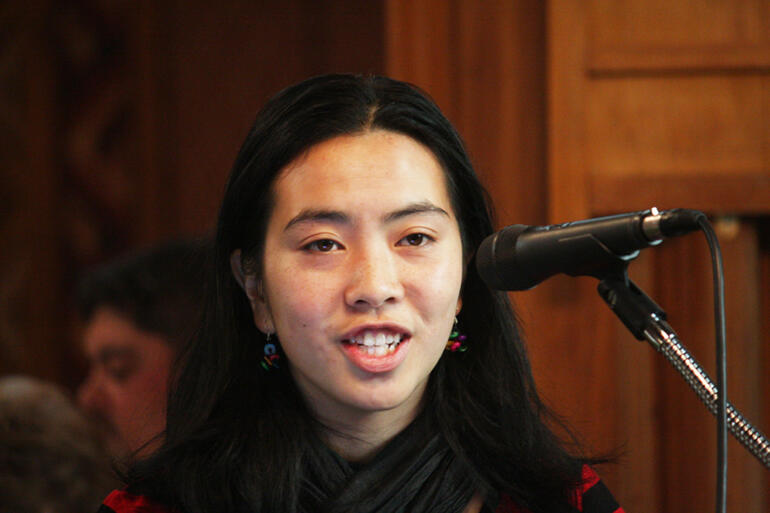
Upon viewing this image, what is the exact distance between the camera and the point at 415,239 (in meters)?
1.38

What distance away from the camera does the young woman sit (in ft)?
4.39

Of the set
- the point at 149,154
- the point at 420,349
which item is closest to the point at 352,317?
the point at 420,349

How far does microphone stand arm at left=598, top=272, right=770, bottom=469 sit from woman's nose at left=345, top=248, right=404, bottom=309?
1.00 feet

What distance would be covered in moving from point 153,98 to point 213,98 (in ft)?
0.65

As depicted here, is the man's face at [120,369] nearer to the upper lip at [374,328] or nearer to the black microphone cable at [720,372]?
the upper lip at [374,328]

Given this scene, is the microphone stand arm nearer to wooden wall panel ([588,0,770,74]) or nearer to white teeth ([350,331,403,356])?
white teeth ([350,331,403,356])

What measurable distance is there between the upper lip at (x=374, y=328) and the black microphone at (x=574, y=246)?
0.21 meters

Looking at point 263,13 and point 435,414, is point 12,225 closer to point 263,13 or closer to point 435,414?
point 263,13

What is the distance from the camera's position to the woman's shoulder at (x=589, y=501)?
1501 millimetres

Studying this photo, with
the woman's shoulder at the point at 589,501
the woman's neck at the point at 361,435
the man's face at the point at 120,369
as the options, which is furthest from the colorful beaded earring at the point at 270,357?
the man's face at the point at 120,369

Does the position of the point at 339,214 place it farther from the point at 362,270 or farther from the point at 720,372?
the point at 720,372

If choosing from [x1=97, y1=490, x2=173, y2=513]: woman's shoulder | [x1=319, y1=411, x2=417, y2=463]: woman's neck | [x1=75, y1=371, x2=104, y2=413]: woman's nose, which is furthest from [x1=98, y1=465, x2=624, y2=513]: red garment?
[x1=75, y1=371, x2=104, y2=413]: woman's nose

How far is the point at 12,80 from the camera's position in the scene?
3.41m

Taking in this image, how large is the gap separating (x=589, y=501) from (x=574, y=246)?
61 cm
